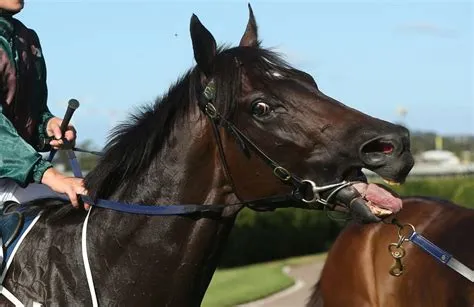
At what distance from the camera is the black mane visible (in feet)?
10.4

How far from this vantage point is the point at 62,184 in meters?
3.29

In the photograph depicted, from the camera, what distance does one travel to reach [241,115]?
3.16 metres

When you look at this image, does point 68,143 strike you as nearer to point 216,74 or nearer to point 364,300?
point 216,74

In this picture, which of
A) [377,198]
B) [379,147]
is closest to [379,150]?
[379,147]

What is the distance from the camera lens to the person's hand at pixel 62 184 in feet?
10.8

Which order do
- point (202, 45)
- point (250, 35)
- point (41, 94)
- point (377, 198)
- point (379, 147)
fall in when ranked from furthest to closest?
point (41, 94) → point (250, 35) → point (202, 45) → point (377, 198) → point (379, 147)

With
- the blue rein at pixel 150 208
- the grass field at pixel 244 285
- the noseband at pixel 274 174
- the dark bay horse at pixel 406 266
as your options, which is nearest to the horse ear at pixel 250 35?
the noseband at pixel 274 174

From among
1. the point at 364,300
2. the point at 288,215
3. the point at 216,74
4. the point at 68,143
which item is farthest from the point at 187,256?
the point at 288,215

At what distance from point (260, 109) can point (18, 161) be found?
100 cm

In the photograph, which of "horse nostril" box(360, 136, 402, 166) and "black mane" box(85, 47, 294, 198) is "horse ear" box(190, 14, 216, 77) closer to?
"black mane" box(85, 47, 294, 198)

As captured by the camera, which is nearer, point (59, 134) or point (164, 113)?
point (164, 113)

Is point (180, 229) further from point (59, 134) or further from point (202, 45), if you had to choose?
point (59, 134)

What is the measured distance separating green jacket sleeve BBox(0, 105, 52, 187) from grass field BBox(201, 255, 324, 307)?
304 inches

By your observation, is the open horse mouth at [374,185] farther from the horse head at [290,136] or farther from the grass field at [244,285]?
the grass field at [244,285]
